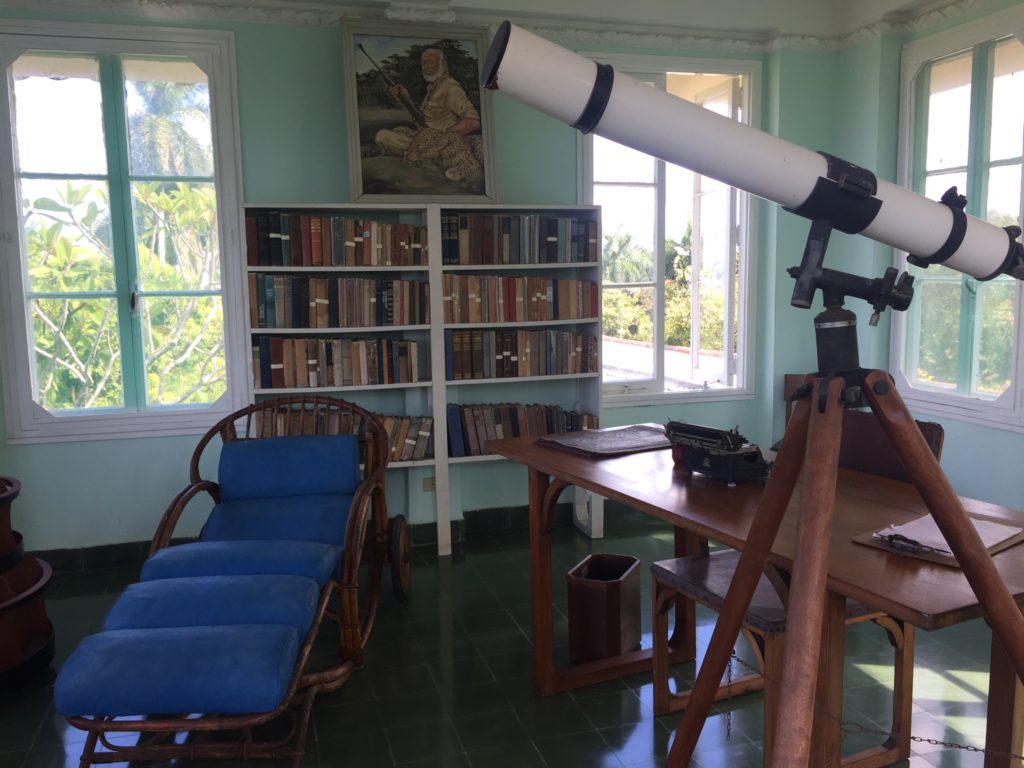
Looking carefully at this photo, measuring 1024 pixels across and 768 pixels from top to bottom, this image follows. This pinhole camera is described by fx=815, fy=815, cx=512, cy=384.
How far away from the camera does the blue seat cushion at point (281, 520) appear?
325 centimetres

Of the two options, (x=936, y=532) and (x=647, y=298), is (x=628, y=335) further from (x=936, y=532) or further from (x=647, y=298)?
(x=936, y=532)

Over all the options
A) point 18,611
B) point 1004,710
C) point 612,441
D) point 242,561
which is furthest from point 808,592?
point 18,611

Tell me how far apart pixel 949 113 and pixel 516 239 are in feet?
8.04

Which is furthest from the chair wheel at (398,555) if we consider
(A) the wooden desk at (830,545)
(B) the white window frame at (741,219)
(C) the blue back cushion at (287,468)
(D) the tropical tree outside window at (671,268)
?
(D) the tropical tree outside window at (671,268)

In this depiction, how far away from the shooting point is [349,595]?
116 inches

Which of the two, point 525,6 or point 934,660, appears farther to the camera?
point 525,6

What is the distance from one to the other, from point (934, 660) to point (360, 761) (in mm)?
2145

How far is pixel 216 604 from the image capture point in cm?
258

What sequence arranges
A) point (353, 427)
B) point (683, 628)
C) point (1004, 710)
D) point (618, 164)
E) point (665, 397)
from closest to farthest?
point (1004, 710), point (683, 628), point (353, 427), point (618, 164), point (665, 397)

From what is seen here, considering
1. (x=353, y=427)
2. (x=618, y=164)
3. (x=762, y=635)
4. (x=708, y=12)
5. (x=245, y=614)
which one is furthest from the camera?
(x=618, y=164)

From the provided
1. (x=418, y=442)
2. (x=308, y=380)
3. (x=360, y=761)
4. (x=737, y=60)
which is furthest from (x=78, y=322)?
(x=737, y=60)

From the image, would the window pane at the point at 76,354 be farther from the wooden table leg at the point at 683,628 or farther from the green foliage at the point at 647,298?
the wooden table leg at the point at 683,628

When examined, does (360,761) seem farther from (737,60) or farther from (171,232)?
(737,60)

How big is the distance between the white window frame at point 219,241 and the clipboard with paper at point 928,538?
3260 millimetres
